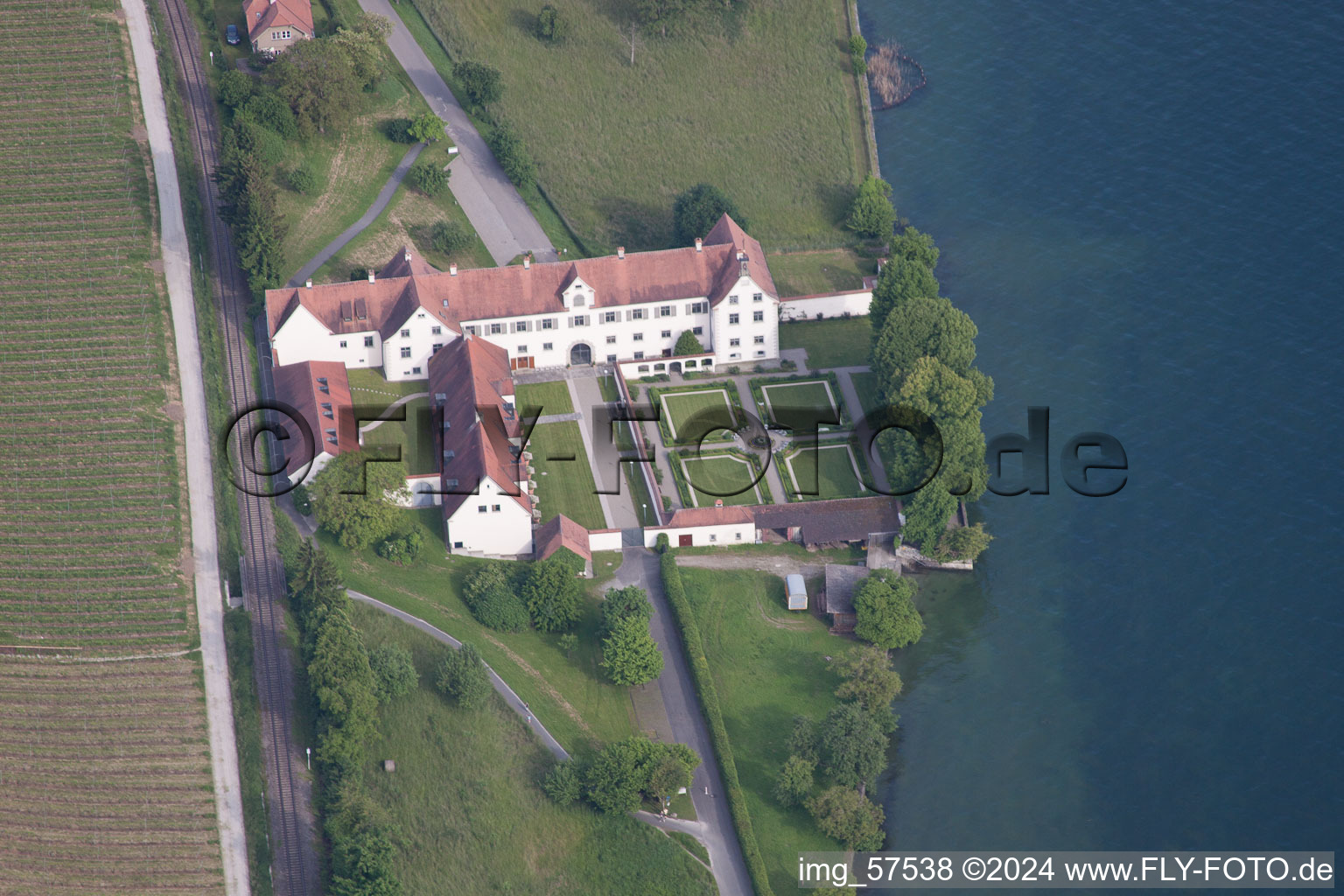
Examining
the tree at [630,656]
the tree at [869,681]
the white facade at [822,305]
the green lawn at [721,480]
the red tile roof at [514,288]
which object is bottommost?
the tree at [869,681]

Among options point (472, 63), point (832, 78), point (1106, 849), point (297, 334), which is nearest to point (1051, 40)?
point (832, 78)

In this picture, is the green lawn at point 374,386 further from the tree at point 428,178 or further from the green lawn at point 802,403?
the green lawn at point 802,403

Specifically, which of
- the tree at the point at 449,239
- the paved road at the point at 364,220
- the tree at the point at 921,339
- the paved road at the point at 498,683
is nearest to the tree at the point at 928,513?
the tree at the point at 921,339

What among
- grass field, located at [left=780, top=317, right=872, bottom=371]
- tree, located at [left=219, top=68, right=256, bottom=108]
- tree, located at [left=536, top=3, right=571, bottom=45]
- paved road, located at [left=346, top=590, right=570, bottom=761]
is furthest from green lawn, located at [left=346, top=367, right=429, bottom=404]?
tree, located at [left=536, top=3, right=571, bottom=45]

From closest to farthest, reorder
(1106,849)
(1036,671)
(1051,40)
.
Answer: (1106,849)
(1036,671)
(1051,40)

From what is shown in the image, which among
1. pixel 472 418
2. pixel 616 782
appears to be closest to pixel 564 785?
pixel 616 782

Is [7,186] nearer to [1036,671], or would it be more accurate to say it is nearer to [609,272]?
[609,272]
